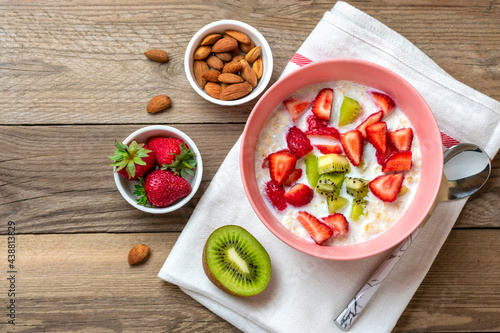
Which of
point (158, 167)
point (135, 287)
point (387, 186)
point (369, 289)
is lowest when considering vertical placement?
point (135, 287)

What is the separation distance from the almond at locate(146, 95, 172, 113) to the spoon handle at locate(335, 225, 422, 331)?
0.85 meters

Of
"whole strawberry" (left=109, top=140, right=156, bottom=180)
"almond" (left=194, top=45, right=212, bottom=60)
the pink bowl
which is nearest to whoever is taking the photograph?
the pink bowl

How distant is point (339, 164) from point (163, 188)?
0.52 m

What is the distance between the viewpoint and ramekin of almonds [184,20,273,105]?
1.37 metres

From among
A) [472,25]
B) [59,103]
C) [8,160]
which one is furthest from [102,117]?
[472,25]

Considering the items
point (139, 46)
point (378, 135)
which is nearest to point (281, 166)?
point (378, 135)

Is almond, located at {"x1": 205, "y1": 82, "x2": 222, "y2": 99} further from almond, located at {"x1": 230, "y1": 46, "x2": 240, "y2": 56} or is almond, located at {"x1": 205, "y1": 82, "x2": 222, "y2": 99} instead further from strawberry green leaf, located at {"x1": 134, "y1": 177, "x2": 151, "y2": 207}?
strawberry green leaf, located at {"x1": 134, "y1": 177, "x2": 151, "y2": 207}

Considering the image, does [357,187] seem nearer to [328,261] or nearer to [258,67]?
[328,261]

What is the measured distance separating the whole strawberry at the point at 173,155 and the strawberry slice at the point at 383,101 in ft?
1.89

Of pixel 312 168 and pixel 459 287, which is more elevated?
pixel 312 168

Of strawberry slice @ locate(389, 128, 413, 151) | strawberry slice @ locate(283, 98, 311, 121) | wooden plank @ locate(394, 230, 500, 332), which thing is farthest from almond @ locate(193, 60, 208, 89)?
wooden plank @ locate(394, 230, 500, 332)

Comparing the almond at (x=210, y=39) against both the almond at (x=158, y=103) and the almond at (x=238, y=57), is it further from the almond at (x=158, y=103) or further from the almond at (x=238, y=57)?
the almond at (x=158, y=103)

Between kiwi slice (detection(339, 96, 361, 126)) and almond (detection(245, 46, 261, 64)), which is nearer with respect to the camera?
kiwi slice (detection(339, 96, 361, 126))

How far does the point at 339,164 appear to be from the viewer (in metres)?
1.20
